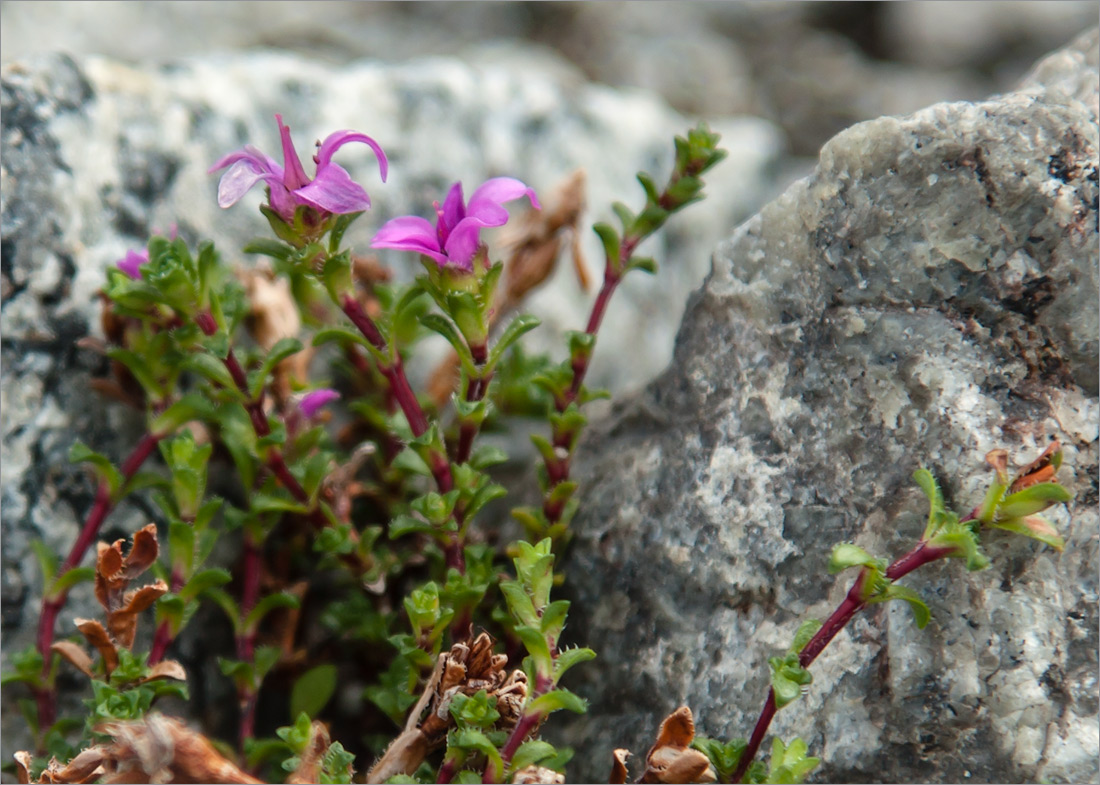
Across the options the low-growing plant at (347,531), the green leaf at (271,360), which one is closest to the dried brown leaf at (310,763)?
the low-growing plant at (347,531)

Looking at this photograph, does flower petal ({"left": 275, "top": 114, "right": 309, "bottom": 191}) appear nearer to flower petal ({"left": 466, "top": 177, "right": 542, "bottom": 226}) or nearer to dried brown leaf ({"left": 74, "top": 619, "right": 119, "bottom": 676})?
flower petal ({"left": 466, "top": 177, "right": 542, "bottom": 226})

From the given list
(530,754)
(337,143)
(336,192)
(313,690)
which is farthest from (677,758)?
(337,143)

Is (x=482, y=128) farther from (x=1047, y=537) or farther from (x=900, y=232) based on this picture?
(x=1047, y=537)

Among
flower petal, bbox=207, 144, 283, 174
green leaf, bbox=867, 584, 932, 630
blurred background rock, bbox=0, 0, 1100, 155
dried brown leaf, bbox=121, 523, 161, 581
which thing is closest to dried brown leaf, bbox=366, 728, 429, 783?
dried brown leaf, bbox=121, 523, 161, 581

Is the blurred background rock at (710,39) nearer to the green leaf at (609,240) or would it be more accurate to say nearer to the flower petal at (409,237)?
the green leaf at (609,240)

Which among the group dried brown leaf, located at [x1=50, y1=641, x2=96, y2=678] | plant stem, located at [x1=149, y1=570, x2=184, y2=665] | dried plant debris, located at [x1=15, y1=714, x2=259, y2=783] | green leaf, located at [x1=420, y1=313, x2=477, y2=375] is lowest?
dried plant debris, located at [x1=15, y1=714, x2=259, y2=783]

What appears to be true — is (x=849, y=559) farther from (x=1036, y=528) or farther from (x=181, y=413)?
(x=181, y=413)

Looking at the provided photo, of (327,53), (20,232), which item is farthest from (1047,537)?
(327,53)
